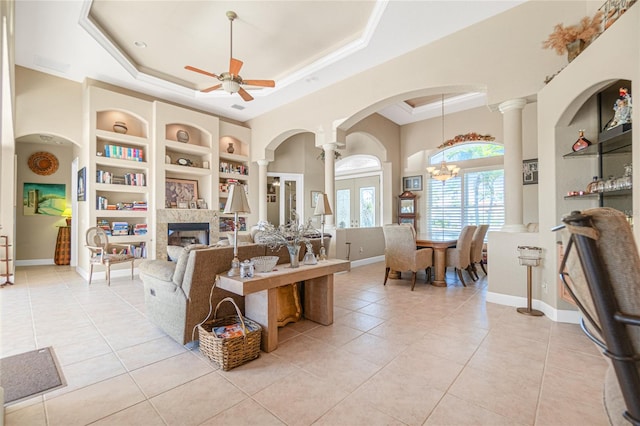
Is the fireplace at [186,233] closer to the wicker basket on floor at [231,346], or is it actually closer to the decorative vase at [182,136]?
the decorative vase at [182,136]

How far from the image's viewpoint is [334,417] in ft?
5.40

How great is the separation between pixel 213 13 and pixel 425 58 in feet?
10.1

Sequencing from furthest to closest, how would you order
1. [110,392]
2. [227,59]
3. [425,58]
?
[227,59], [425,58], [110,392]

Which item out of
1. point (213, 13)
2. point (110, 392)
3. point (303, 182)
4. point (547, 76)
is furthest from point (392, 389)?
point (303, 182)

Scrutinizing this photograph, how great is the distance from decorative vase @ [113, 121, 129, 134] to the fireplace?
1996 millimetres

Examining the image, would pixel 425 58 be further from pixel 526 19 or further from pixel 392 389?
pixel 392 389

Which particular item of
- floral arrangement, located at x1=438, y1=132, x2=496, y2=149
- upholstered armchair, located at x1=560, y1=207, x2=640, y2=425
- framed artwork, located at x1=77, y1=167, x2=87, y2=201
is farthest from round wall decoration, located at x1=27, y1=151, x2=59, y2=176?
floral arrangement, located at x1=438, y1=132, x2=496, y2=149

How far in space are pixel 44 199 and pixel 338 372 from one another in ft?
26.6

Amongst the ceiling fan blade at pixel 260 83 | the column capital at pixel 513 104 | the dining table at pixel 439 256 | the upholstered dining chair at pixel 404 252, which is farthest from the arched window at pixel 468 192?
the ceiling fan blade at pixel 260 83

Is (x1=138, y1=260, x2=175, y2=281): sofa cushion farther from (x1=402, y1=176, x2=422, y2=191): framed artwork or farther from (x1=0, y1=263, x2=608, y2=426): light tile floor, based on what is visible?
(x1=402, y1=176, x2=422, y2=191): framed artwork

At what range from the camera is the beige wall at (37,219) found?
254 inches

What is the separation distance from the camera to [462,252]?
466 centimetres

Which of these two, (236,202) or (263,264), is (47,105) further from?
(263,264)

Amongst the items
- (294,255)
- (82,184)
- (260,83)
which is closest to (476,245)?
(294,255)
